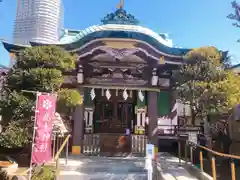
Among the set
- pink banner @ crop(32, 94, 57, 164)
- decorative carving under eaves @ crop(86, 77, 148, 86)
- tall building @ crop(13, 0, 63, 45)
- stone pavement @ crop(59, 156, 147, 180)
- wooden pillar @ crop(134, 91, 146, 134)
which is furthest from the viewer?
tall building @ crop(13, 0, 63, 45)

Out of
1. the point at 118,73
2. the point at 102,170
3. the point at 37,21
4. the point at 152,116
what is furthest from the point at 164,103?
the point at 37,21

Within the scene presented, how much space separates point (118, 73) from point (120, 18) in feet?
13.9

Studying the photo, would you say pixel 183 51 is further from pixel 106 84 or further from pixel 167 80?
pixel 106 84

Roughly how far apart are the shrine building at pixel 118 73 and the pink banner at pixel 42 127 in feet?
15.2

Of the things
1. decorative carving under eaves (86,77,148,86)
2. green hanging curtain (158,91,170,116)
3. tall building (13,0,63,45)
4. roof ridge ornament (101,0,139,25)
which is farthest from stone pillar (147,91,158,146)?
tall building (13,0,63,45)

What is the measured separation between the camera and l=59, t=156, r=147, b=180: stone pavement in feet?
24.2

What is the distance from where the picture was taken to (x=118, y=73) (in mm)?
11695

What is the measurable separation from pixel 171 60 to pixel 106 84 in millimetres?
3576

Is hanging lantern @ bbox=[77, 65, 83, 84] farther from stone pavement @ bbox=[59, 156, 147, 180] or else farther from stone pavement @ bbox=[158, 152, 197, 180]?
stone pavement @ bbox=[158, 152, 197, 180]

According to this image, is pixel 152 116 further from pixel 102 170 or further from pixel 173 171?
pixel 102 170

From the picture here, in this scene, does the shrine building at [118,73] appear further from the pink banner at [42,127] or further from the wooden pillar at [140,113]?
the pink banner at [42,127]

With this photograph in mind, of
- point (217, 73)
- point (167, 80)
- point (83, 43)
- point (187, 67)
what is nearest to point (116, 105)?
point (167, 80)

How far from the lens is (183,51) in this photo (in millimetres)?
12031

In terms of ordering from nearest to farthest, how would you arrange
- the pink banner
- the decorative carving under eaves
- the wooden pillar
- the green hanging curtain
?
the pink banner < the decorative carving under eaves < the wooden pillar < the green hanging curtain
